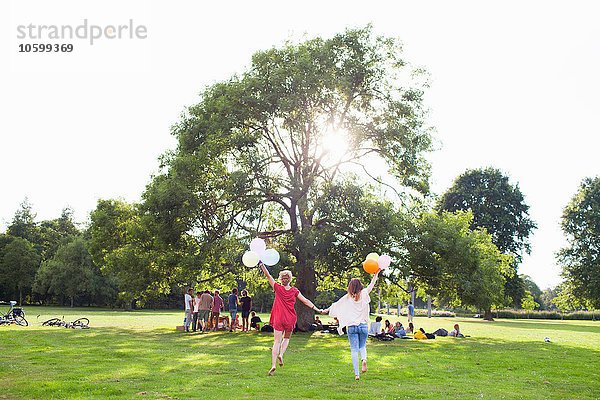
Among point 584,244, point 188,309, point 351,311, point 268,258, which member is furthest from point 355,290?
point 584,244

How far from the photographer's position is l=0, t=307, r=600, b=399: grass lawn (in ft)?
Answer: 36.1

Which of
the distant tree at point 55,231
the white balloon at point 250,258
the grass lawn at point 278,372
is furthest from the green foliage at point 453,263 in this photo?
the distant tree at point 55,231

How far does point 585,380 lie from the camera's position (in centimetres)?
1390

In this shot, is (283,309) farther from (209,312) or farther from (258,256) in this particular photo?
(209,312)

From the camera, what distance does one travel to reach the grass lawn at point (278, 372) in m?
11.0

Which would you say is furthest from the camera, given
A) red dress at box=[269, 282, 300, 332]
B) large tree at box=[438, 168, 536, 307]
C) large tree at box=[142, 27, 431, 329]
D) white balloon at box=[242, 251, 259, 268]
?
large tree at box=[438, 168, 536, 307]

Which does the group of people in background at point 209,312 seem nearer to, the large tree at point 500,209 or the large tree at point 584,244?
the large tree at point 500,209

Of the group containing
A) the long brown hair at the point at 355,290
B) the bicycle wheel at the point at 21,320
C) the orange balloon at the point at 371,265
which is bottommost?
the bicycle wheel at the point at 21,320

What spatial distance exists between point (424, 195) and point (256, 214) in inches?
378

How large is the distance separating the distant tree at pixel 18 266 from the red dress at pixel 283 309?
272ft

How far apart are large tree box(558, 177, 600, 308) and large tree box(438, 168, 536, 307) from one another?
4.44 meters

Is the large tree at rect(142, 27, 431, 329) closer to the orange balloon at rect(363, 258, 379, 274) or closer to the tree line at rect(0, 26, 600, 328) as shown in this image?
the tree line at rect(0, 26, 600, 328)

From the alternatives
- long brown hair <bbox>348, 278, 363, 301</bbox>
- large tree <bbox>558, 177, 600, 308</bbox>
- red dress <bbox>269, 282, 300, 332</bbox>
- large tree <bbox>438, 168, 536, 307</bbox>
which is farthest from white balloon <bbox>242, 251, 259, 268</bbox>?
large tree <bbox>558, 177, 600, 308</bbox>

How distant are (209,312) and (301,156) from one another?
989 centimetres
